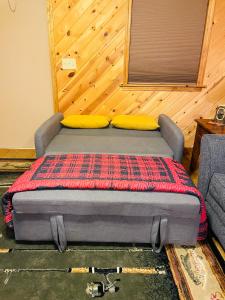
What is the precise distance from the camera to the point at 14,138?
3203 mm

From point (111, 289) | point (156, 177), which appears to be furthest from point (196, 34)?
point (111, 289)

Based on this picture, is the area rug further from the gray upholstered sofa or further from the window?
the window

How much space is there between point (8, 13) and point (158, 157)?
2329mm

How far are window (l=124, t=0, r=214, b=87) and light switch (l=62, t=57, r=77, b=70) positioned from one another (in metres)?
0.61

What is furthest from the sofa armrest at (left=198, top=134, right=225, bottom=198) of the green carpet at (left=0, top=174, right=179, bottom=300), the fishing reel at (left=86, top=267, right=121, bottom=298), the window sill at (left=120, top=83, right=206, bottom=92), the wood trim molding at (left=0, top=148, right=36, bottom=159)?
the wood trim molding at (left=0, top=148, right=36, bottom=159)

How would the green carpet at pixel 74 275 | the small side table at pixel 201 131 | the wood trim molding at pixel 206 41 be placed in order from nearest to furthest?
1. the green carpet at pixel 74 275
2. the small side table at pixel 201 131
3. the wood trim molding at pixel 206 41

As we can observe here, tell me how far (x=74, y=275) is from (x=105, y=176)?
2.15ft

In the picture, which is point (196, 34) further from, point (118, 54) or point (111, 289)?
point (111, 289)

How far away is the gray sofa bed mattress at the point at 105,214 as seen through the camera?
5.03 ft

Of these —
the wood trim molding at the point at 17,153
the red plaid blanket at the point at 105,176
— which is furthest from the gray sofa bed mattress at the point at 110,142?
the wood trim molding at the point at 17,153

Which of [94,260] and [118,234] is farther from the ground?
[118,234]

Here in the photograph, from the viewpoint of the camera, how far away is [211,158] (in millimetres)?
1771

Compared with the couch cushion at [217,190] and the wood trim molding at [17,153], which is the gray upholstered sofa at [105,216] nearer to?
the couch cushion at [217,190]

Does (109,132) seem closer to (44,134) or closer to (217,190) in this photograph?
(44,134)
